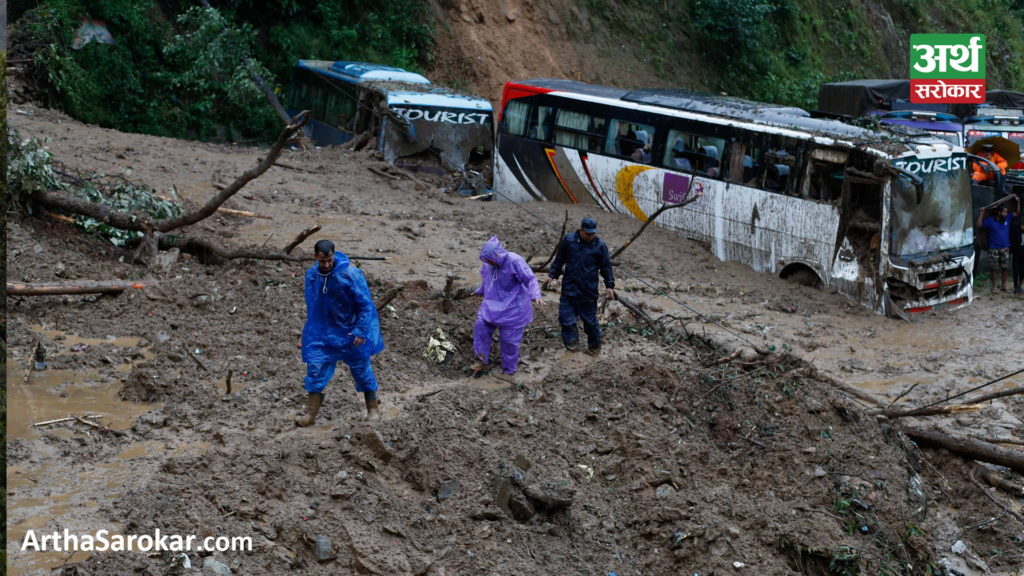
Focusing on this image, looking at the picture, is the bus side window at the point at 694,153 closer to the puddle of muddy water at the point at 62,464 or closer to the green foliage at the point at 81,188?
the green foliage at the point at 81,188

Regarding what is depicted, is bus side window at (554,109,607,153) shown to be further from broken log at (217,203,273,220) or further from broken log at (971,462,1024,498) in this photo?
broken log at (971,462,1024,498)

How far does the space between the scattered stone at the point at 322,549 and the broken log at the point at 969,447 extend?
4873 millimetres

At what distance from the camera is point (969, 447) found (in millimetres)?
6863

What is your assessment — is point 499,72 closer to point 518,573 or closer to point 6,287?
point 6,287

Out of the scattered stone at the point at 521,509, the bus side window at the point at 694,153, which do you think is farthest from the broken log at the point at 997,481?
the bus side window at the point at 694,153

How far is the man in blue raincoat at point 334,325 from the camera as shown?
6242mm

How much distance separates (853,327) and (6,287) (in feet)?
29.5

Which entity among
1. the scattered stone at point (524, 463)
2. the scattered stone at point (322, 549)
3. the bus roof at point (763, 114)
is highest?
the bus roof at point (763, 114)

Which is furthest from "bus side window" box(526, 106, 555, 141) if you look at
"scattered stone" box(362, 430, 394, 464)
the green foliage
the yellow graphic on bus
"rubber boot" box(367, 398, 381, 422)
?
"scattered stone" box(362, 430, 394, 464)

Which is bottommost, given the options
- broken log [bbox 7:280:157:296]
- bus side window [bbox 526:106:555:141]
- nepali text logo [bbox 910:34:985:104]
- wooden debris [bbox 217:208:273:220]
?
wooden debris [bbox 217:208:273:220]

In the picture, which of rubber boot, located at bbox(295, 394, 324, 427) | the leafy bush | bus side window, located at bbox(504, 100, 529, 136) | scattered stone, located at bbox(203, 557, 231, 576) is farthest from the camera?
the leafy bush

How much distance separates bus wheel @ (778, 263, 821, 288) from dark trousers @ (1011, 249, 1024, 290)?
3.26 meters

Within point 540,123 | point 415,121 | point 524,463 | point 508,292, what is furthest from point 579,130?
point 524,463

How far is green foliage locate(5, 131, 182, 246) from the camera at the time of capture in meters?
9.31
